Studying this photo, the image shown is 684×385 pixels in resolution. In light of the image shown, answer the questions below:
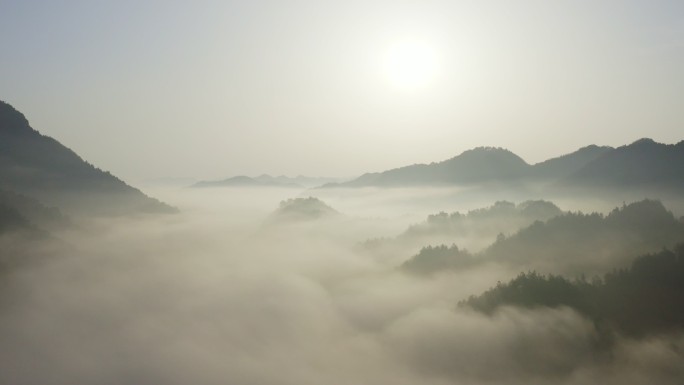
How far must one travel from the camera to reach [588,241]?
16850cm

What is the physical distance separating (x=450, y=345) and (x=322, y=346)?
160 ft

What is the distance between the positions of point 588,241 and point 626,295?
128ft

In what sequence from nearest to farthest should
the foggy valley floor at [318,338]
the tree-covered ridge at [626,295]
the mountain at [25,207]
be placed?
the tree-covered ridge at [626,295] < the foggy valley floor at [318,338] < the mountain at [25,207]

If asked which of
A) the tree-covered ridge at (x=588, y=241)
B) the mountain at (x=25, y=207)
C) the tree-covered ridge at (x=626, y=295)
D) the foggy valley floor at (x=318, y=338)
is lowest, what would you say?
the foggy valley floor at (x=318, y=338)

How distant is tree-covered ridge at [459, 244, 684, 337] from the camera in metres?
127

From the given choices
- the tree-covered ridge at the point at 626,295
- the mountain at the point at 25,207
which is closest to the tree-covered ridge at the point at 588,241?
the tree-covered ridge at the point at 626,295

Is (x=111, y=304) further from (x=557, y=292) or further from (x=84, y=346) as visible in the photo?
(x=557, y=292)

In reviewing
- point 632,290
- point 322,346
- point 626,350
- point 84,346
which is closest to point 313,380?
point 322,346

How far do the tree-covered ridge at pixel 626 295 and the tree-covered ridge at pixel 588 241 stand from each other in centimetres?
2053

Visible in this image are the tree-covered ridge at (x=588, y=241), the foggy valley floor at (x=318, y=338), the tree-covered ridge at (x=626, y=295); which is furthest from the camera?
the tree-covered ridge at (x=588, y=241)

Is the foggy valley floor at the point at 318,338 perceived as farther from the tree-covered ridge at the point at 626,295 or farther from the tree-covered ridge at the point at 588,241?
the tree-covered ridge at the point at 588,241

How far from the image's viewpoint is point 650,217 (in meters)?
162

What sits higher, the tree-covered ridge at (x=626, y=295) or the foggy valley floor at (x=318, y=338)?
the tree-covered ridge at (x=626, y=295)

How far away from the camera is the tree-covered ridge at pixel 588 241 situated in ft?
511
